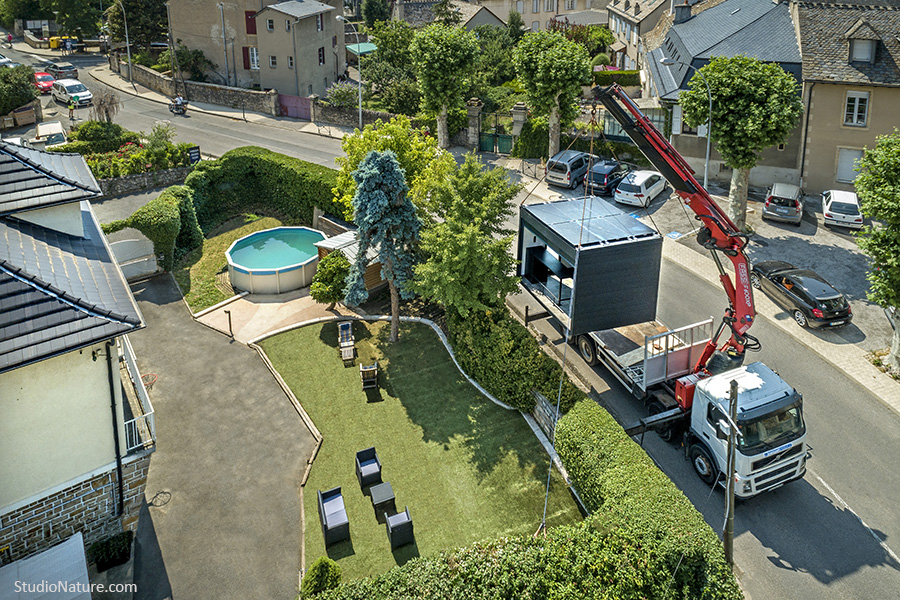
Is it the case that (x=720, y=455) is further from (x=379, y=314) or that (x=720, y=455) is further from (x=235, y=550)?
(x=379, y=314)

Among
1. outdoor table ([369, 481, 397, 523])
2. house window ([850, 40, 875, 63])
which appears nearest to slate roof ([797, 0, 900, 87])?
house window ([850, 40, 875, 63])

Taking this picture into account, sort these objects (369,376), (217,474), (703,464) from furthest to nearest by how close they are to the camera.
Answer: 1. (369,376)
2. (217,474)
3. (703,464)

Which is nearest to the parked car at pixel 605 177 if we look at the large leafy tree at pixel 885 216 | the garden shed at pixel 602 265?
the garden shed at pixel 602 265

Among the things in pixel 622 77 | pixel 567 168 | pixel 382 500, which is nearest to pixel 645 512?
pixel 382 500

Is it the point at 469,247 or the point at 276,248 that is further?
the point at 276,248

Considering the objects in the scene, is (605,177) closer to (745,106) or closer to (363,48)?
(745,106)

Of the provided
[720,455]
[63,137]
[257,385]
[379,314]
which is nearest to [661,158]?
[720,455]
